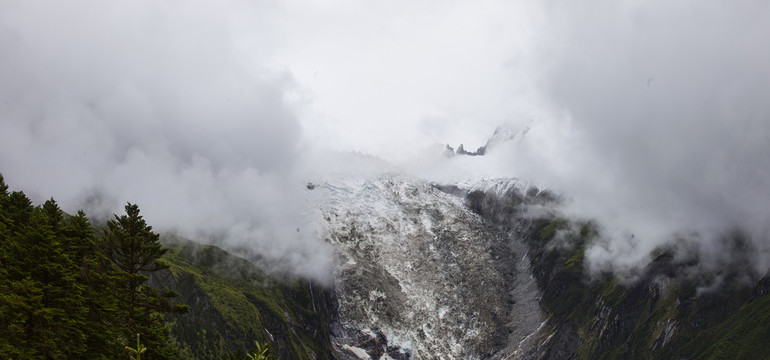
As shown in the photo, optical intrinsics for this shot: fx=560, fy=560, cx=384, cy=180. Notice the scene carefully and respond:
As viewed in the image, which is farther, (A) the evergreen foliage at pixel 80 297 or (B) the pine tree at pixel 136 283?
(B) the pine tree at pixel 136 283

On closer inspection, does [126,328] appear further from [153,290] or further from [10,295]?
[10,295]

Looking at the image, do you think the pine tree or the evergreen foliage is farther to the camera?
the pine tree

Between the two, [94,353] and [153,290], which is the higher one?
[153,290]

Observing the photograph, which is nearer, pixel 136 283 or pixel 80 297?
pixel 136 283

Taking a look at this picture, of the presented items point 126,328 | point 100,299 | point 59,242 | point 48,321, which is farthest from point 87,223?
point 126,328

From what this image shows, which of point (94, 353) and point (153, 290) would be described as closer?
point (153, 290)

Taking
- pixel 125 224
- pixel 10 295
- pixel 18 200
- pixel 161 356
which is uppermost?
pixel 18 200

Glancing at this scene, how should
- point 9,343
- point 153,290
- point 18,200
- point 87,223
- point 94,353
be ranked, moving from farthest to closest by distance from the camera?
point 18,200 < point 87,223 < point 94,353 < point 153,290 < point 9,343

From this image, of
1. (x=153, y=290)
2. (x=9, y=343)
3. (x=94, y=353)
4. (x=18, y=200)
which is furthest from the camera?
(x=18, y=200)
